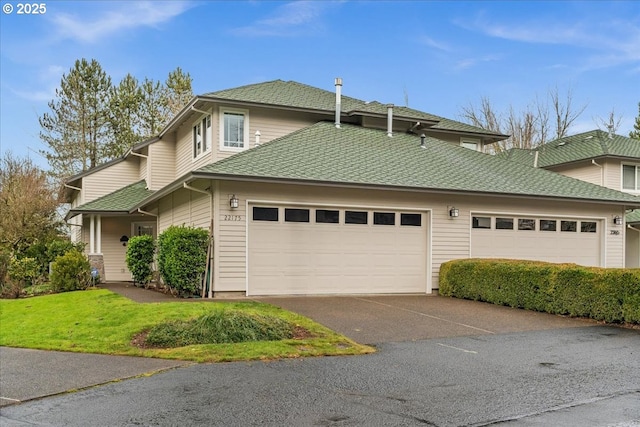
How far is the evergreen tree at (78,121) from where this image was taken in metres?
34.9

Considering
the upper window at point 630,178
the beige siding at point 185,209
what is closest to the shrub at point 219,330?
the beige siding at point 185,209

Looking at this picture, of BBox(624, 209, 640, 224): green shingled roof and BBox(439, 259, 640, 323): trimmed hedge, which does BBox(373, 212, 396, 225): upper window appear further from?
BBox(624, 209, 640, 224): green shingled roof

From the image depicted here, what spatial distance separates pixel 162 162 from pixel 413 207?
1130cm

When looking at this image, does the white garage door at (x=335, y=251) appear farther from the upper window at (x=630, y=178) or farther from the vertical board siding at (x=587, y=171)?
the upper window at (x=630, y=178)

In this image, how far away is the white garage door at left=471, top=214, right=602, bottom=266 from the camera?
50.1 feet

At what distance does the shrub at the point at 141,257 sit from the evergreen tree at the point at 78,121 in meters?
22.1

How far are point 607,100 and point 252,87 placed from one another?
32.2 metres

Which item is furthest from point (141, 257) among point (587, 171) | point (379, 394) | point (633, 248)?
point (633, 248)

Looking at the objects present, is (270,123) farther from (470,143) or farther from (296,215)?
(470,143)

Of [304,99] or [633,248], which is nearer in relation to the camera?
[304,99]

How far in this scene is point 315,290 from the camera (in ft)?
44.1

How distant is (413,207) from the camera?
1442 centimetres

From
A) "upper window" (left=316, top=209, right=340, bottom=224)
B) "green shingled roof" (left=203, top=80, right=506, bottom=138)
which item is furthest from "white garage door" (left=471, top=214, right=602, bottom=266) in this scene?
"green shingled roof" (left=203, top=80, right=506, bottom=138)

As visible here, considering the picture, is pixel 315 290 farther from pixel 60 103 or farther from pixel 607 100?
pixel 607 100
